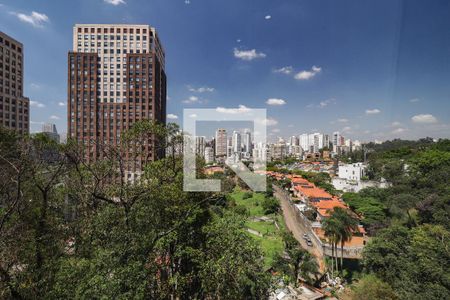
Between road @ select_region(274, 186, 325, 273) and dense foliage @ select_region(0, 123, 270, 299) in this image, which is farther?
road @ select_region(274, 186, 325, 273)

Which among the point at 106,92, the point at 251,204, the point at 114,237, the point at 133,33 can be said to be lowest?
the point at 251,204

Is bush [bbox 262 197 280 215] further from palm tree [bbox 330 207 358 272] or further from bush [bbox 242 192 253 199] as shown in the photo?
palm tree [bbox 330 207 358 272]

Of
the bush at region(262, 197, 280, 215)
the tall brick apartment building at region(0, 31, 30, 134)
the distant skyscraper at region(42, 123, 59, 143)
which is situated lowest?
the bush at region(262, 197, 280, 215)

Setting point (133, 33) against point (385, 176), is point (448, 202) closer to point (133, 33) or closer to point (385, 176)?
point (385, 176)

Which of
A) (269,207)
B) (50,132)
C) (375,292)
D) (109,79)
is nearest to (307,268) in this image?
(375,292)

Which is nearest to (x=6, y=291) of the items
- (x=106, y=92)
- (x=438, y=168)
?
(x=106, y=92)

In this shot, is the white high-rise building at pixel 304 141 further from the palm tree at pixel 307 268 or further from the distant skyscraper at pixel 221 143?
the palm tree at pixel 307 268

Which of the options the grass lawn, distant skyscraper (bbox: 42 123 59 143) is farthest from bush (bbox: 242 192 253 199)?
distant skyscraper (bbox: 42 123 59 143)
